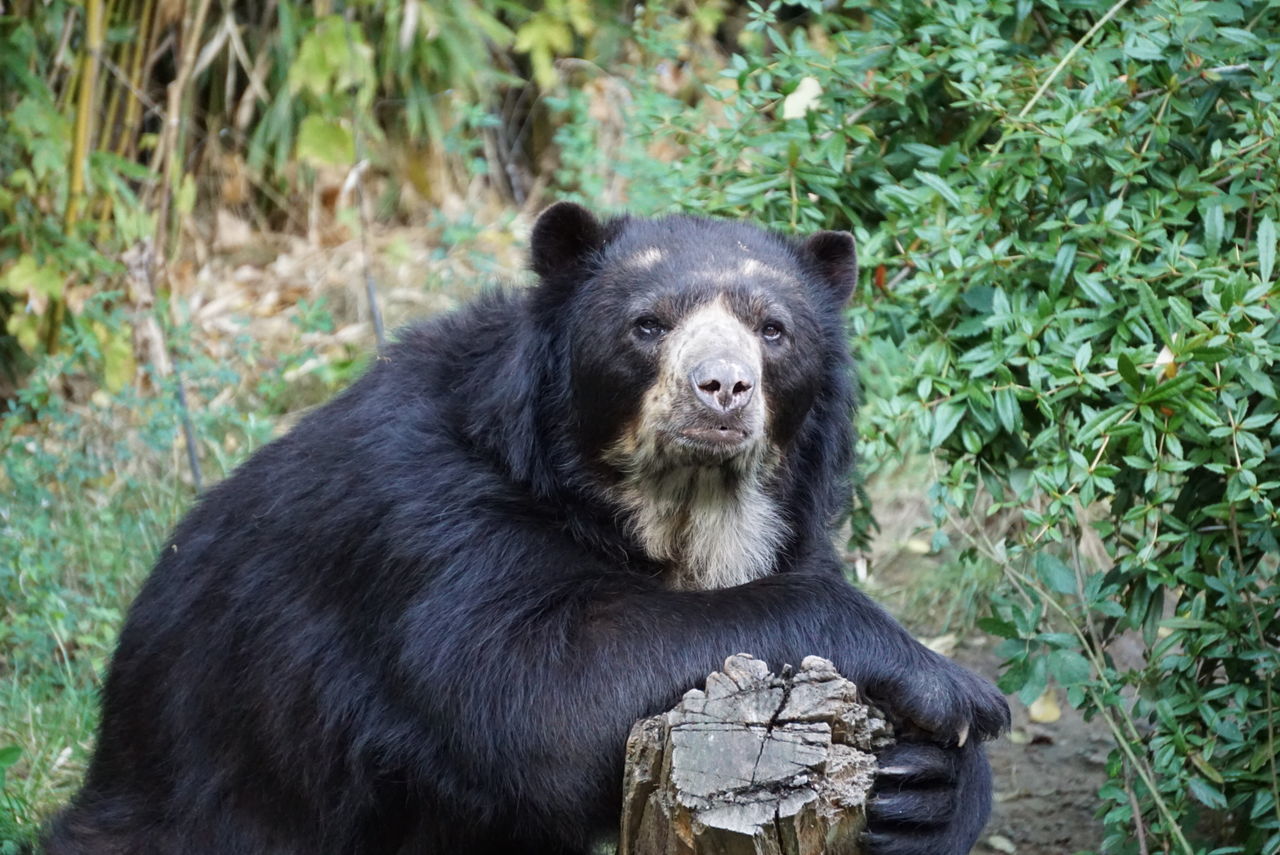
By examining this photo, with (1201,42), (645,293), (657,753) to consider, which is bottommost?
(657,753)

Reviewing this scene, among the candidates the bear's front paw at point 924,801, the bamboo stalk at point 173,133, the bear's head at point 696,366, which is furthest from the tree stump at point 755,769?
the bamboo stalk at point 173,133

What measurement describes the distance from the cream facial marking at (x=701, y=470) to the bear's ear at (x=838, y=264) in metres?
0.59

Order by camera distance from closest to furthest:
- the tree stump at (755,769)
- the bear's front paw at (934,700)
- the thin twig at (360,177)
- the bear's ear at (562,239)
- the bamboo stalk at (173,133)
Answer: the tree stump at (755,769)
the bear's front paw at (934,700)
the bear's ear at (562,239)
the thin twig at (360,177)
the bamboo stalk at (173,133)

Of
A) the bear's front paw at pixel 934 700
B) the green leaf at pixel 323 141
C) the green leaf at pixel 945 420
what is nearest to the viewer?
the bear's front paw at pixel 934 700

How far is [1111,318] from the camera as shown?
486 centimetres

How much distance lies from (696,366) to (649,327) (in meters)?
0.33

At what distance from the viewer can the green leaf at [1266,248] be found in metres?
4.37

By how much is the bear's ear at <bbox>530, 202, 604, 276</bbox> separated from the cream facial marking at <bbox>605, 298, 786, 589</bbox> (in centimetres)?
51

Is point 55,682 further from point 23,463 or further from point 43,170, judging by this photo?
point 43,170

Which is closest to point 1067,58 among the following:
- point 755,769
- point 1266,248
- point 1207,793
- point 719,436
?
point 1266,248

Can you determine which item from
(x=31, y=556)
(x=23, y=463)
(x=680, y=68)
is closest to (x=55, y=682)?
(x=31, y=556)

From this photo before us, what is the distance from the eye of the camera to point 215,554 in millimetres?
5055

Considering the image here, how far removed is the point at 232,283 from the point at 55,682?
449cm

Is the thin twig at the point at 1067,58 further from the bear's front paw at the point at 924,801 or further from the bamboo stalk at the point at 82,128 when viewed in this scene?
the bamboo stalk at the point at 82,128
